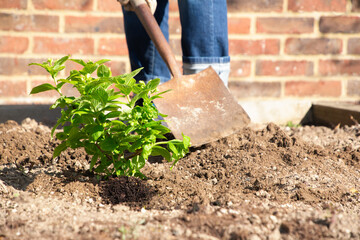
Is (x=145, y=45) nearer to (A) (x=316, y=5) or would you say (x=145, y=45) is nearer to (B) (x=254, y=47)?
(B) (x=254, y=47)

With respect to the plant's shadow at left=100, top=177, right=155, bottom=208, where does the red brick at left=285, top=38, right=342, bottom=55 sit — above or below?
above

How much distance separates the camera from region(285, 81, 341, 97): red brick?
8.43 feet

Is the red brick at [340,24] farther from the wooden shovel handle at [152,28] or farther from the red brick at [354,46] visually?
the wooden shovel handle at [152,28]

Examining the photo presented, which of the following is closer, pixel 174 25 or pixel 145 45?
pixel 145 45

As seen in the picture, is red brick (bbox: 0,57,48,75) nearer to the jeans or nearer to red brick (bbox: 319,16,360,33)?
the jeans

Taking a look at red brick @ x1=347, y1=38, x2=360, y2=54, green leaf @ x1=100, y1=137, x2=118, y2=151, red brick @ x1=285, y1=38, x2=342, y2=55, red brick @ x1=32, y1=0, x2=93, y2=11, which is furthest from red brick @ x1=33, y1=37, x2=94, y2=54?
red brick @ x1=347, y1=38, x2=360, y2=54

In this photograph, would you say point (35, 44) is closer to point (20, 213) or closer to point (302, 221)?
point (20, 213)

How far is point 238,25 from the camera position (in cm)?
246

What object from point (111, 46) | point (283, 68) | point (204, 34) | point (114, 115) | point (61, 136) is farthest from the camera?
point (283, 68)

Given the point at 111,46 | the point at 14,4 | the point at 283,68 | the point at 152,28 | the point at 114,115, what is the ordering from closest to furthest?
the point at 114,115
the point at 152,28
the point at 14,4
the point at 111,46
the point at 283,68

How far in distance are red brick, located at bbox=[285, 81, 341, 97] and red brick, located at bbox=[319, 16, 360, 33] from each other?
34 cm

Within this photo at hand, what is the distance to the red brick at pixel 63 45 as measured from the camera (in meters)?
2.40

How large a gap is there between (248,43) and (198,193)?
1.49 metres

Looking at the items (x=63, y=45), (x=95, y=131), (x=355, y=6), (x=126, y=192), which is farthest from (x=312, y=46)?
(x=95, y=131)
